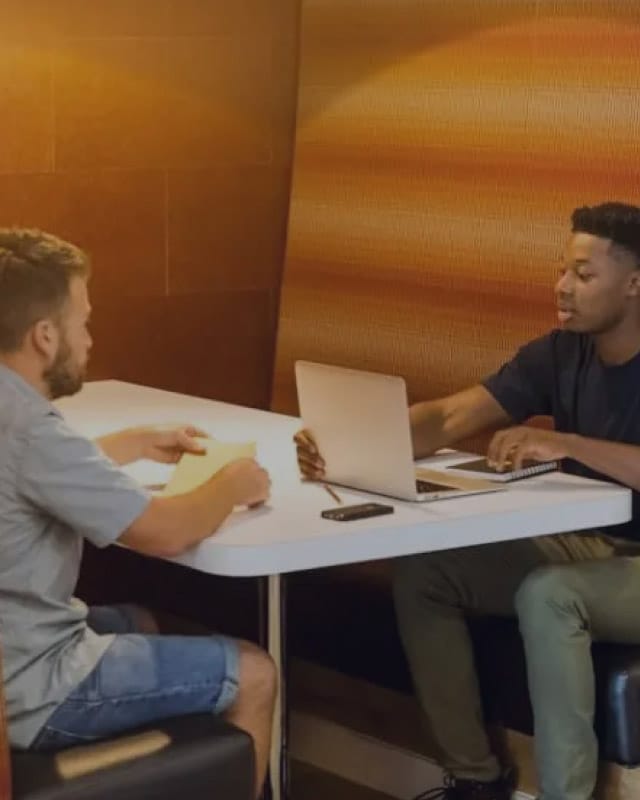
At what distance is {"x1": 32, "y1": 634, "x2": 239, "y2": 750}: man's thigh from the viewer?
254 centimetres

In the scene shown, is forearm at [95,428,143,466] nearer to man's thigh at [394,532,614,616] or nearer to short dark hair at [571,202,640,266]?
man's thigh at [394,532,614,616]

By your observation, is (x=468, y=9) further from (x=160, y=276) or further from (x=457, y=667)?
(x=457, y=667)

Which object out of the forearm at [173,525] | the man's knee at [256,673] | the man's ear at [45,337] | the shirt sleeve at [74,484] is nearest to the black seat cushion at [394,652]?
the man's knee at [256,673]

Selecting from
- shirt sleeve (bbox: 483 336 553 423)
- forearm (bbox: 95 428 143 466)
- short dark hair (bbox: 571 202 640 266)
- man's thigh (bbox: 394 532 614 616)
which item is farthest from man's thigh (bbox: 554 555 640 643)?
forearm (bbox: 95 428 143 466)

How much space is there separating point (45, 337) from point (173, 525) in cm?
35

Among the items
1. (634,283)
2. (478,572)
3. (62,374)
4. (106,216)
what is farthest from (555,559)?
(106,216)

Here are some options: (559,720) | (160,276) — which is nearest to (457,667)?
(559,720)

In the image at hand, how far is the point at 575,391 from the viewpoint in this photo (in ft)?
11.0

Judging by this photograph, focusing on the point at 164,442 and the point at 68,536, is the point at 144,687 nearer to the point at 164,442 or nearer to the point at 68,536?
the point at 68,536

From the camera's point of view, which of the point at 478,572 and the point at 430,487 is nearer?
A: the point at 430,487

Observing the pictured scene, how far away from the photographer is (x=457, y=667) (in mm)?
3135

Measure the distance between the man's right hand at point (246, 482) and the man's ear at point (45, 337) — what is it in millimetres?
327

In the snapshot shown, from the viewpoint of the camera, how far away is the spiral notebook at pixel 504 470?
3.02m

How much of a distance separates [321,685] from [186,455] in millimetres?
1061
